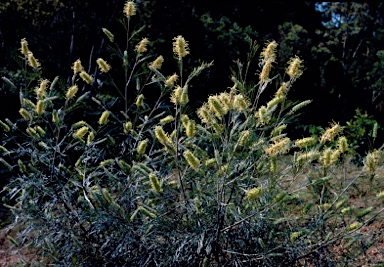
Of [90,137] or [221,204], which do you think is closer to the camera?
[221,204]

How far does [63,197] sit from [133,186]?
0.45 metres

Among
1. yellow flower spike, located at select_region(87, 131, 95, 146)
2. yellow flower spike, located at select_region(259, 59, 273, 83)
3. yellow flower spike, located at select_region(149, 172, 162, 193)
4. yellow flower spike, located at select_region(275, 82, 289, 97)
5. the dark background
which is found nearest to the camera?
yellow flower spike, located at select_region(149, 172, 162, 193)

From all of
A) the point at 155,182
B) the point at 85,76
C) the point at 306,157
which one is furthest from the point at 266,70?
the point at 85,76

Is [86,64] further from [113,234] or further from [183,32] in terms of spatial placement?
[113,234]

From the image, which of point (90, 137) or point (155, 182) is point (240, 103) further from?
point (90, 137)

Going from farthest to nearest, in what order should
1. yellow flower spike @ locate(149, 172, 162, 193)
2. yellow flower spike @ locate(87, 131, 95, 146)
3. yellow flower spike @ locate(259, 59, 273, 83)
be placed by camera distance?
yellow flower spike @ locate(87, 131, 95, 146) < yellow flower spike @ locate(259, 59, 273, 83) < yellow flower spike @ locate(149, 172, 162, 193)

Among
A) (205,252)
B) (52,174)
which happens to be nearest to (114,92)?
(52,174)

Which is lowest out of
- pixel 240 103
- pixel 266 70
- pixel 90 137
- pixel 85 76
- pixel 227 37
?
pixel 227 37

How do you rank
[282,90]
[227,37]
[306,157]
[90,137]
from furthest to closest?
1. [227,37]
2. [90,137]
3. [282,90]
4. [306,157]

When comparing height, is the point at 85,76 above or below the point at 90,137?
above

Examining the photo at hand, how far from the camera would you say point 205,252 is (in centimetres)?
257

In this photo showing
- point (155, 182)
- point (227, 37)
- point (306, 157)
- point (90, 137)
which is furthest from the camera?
point (227, 37)

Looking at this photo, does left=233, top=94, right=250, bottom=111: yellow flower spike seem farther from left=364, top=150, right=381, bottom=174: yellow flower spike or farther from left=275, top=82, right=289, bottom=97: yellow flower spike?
left=364, top=150, right=381, bottom=174: yellow flower spike

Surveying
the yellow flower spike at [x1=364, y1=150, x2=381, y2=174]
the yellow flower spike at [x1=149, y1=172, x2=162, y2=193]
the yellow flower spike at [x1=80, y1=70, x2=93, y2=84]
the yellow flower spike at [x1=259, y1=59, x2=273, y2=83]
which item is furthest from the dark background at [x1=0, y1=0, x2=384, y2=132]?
the yellow flower spike at [x1=149, y1=172, x2=162, y2=193]
